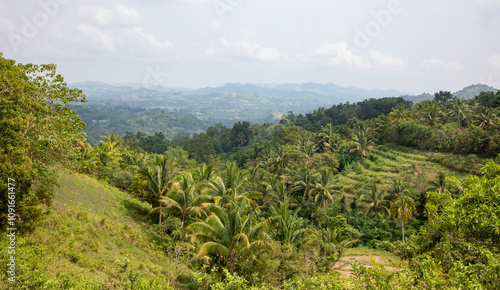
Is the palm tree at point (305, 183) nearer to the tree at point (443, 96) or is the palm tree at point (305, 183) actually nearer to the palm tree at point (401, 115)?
the palm tree at point (401, 115)

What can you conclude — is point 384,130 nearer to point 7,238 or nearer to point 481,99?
point 481,99

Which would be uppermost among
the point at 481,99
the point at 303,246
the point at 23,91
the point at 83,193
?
the point at 481,99

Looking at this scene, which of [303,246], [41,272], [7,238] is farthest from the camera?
[303,246]

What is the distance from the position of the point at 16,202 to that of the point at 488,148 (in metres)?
44.2

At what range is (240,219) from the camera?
43.1 feet

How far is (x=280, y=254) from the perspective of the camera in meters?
13.1

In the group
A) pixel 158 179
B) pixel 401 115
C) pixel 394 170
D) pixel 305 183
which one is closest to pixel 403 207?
pixel 305 183

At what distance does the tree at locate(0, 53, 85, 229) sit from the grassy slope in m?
1.46

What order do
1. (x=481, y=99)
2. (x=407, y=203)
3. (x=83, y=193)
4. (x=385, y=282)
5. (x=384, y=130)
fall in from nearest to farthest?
(x=385, y=282) < (x=83, y=193) < (x=407, y=203) < (x=384, y=130) < (x=481, y=99)

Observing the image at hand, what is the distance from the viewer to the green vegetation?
748 centimetres

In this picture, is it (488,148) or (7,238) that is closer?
(7,238)

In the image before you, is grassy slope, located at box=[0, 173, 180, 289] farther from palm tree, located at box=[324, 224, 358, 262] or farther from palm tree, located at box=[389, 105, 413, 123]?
palm tree, located at box=[389, 105, 413, 123]

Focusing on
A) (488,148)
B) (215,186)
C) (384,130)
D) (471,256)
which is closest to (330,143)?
(384,130)

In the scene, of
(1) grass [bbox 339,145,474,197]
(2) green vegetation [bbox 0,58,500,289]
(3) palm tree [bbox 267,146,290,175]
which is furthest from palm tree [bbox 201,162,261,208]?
(3) palm tree [bbox 267,146,290,175]
